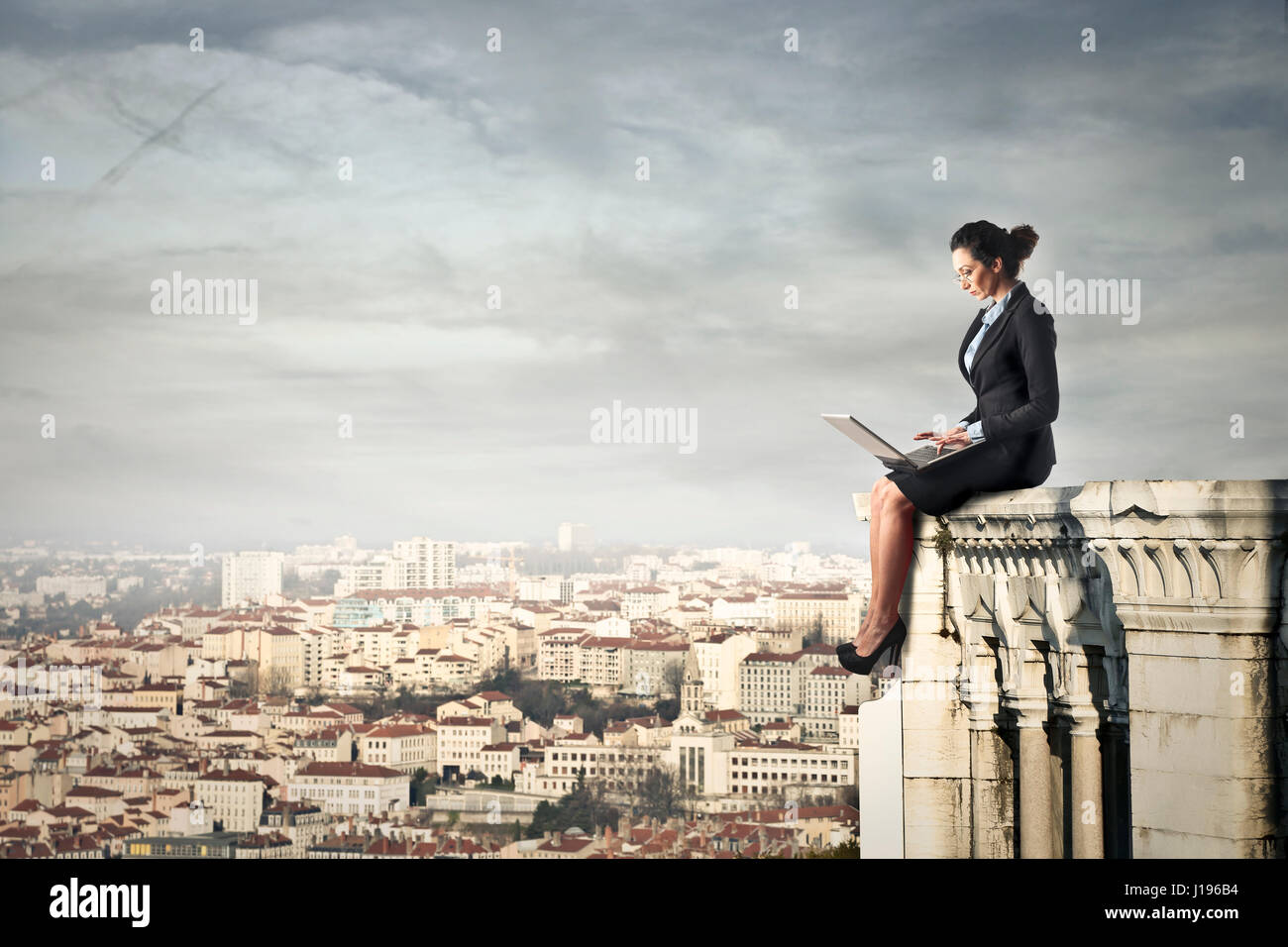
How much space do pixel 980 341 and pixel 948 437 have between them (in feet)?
0.89

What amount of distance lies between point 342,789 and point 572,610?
29.3 ft

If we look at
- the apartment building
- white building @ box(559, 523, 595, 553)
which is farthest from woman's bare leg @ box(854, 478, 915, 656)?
white building @ box(559, 523, 595, 553)

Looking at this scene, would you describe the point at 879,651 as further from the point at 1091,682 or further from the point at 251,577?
the point at 251,577

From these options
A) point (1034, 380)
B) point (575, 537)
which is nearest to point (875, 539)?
point (1034, 380)

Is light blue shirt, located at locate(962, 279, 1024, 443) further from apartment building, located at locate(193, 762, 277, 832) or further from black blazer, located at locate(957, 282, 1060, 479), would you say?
apartment building, located at locate(193, 762, 277, 832)

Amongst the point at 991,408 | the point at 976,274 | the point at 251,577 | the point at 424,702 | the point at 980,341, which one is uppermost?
the point at 976,274

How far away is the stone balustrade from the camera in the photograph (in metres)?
2.43

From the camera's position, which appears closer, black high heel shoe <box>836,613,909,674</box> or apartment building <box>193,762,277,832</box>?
black high heel shoe <box>836,613,909,674</box>

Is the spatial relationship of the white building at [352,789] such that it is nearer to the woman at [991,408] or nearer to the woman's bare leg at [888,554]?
the woman's bare leg at [888,554]

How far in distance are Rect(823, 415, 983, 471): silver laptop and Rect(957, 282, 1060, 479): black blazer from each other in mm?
98

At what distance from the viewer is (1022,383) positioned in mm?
3287

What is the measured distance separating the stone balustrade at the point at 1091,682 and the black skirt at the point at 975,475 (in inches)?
2.3

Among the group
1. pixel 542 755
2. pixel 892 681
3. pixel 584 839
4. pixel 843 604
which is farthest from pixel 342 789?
pixel 892 681

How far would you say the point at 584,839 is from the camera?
73.7 feet
